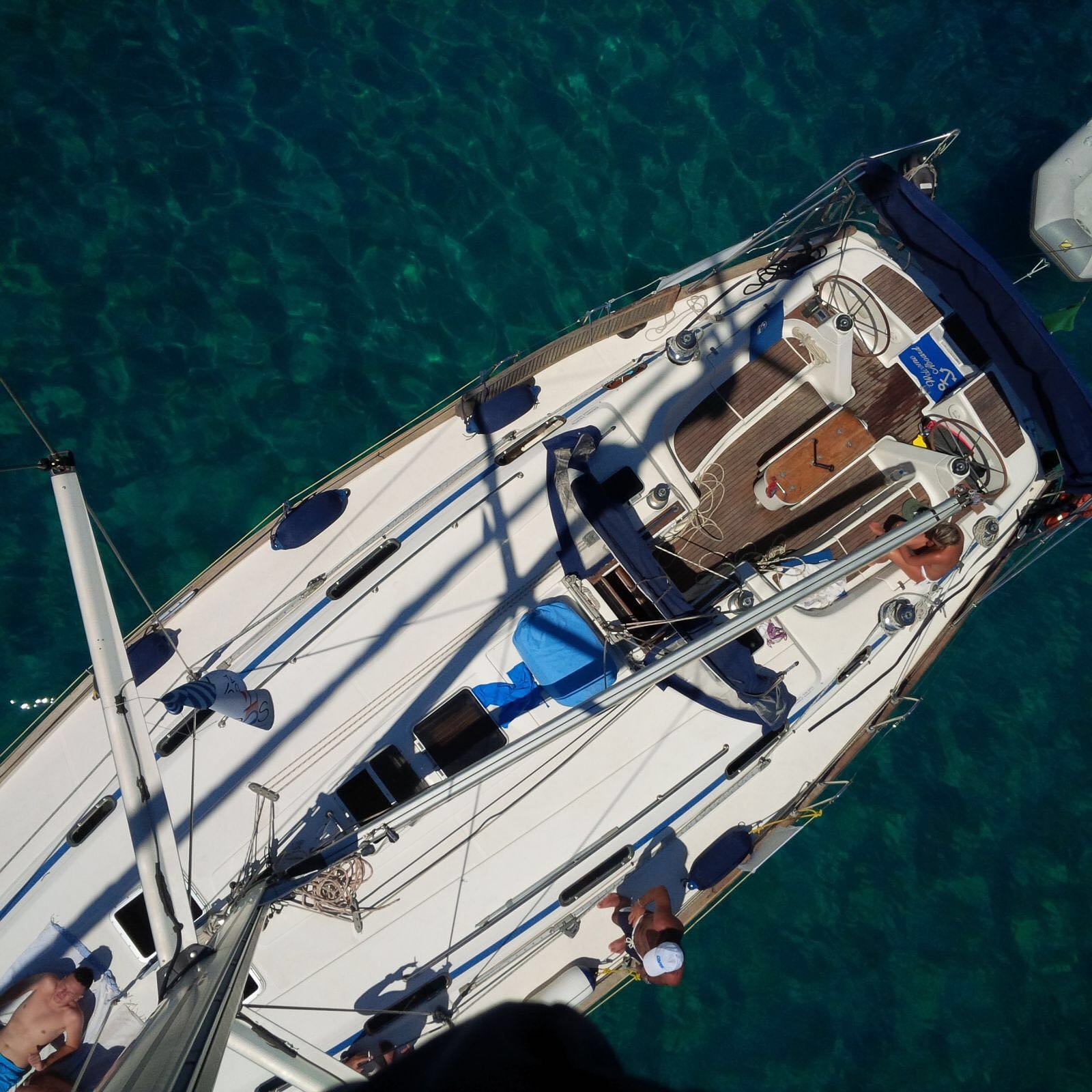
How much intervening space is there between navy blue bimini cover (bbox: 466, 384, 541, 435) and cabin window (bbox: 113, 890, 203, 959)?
505 centimetres

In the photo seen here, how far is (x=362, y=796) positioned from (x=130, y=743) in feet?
7.84

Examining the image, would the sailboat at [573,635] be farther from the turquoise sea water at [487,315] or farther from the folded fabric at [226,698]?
the turquoise sea water at [487,315]

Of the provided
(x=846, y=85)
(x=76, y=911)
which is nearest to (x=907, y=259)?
(x=846, y=85)

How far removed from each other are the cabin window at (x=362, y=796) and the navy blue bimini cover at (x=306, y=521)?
91.7 inches

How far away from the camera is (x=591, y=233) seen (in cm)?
999

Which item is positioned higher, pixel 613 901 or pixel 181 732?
pixel 181 732

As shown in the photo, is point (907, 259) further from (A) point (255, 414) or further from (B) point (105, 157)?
→ (B) point (105, 157)

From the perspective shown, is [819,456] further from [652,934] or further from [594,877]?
[652,934]

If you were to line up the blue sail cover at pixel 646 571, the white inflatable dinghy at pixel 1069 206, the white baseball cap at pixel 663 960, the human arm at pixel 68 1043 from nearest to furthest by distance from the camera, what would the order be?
the human arm at pixel 68 1043 < the white baseball cap at pixel 663 960 < the blue sail cover at pixel 646 571 < the white inflatable dinghy at pixel 1069 206

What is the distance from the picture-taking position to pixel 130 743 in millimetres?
5230

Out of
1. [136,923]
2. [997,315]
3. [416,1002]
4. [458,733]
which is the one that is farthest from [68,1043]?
[997,315]

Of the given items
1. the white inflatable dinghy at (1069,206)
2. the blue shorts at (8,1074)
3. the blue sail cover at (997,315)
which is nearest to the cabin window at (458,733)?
the blue shorts at (8,1074)

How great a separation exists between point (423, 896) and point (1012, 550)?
21.7ft

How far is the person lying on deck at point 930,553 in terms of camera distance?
24.6ft
